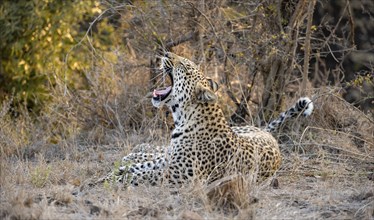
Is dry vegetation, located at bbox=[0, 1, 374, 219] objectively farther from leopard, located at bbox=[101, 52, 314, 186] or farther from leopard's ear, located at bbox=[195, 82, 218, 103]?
leopard's ear, located at bbox=[195, 82, 218, 103]

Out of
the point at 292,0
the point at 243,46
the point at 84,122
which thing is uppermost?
the point at 292,0

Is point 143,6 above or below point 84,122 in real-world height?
above

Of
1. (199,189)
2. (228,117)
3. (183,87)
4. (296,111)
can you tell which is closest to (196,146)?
(183,87)

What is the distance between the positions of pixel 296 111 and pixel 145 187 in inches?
93.0

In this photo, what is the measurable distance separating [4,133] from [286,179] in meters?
3.35

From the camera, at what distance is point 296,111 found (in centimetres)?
831

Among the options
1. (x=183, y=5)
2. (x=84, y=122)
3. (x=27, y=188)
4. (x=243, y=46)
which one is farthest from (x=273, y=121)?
(x=27, y=188)

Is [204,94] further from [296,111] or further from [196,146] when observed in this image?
[296,111]

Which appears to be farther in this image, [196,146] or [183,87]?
[183,87]

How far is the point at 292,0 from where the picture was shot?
29.8 feet

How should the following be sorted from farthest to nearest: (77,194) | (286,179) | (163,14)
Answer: (163,14) < (286,179) < (77,194)

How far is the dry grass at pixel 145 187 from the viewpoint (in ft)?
19.3

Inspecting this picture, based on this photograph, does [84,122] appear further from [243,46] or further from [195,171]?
[195,171]

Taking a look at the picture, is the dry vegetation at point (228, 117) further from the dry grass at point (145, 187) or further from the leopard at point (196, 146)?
the leopard at point (196, 146)
